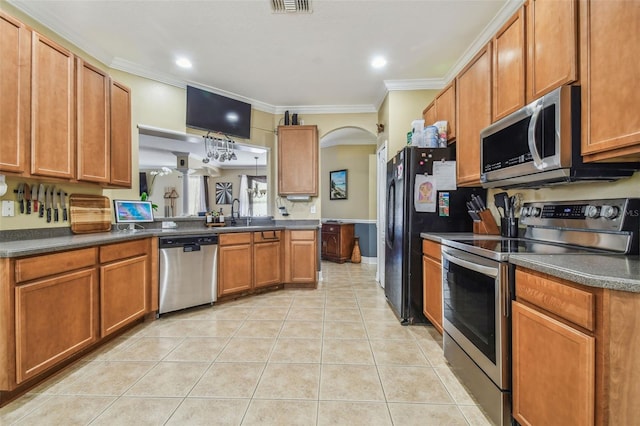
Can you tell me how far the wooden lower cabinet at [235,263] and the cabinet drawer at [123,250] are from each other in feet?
2.61

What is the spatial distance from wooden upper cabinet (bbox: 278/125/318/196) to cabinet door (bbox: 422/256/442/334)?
2076 mm

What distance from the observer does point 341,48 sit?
9.29ft

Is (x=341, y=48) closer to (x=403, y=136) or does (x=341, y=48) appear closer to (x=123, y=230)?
(x=403, y=136)

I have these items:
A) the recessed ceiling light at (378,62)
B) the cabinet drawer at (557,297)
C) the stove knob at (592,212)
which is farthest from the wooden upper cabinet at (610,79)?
the recessed ceiling light at (378,62)

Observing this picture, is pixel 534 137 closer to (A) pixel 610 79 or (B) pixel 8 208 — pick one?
(A) pixel 610 79

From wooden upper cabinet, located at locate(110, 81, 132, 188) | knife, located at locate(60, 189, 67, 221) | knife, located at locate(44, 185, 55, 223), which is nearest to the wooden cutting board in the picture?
knife, located at locate(60, 189, 67, 221)

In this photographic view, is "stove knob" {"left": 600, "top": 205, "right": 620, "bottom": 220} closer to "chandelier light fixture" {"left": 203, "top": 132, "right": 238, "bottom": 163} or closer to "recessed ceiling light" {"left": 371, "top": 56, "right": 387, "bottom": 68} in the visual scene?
"recessed ceiling light" {"left": 371, "top": 56, "right": 387, "bottom": 68}

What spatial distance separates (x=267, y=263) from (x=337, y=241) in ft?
7.73

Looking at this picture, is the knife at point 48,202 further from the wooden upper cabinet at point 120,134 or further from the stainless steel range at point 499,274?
the stainless steel range at point 499,274

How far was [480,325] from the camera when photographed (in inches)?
62.4

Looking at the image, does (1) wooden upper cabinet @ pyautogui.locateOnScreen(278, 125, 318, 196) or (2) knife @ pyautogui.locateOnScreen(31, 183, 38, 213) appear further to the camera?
(1) wooden upper cabinet @ pyautogui.locateOnScreen(278, 125, 318, 196)

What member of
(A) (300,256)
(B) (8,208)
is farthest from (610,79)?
(B) (8,208)

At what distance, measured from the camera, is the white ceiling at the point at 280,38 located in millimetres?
2264

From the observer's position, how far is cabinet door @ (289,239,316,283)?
3.96 meters
